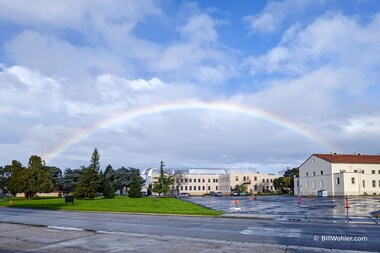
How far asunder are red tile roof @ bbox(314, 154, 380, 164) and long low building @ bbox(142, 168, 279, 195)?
5025cm

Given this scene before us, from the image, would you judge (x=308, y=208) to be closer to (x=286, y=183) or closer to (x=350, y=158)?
(x=350, y=158)

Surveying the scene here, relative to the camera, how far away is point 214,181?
143625 mm

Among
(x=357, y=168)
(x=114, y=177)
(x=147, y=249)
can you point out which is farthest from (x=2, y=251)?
(x=114, y=177)

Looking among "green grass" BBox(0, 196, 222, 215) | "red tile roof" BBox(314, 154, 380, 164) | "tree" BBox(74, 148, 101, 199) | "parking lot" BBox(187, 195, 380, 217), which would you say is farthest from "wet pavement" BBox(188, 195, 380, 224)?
"red tile roof" BBox(314, 154, 380, 164)

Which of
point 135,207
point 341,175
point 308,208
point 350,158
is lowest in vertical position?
point 308,208

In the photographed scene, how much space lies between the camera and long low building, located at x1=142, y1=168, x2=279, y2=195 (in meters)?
134

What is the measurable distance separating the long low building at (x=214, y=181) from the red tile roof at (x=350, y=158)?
165 feet

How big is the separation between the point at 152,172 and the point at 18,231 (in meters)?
130

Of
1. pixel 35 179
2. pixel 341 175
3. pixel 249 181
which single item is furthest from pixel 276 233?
pixel 249 181

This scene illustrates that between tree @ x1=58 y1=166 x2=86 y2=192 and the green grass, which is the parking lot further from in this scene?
tree @ x1=58 y1=166 x2=86 y2=192

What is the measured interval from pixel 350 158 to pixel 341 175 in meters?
9.59

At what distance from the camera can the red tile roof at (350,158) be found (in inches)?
3172

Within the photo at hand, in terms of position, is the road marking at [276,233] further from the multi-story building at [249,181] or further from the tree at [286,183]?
the multi-story building at [249,181]

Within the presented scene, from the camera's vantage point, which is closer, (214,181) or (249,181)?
(249,181)
